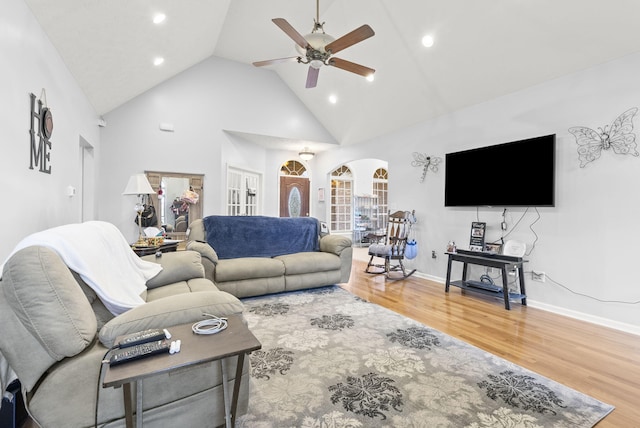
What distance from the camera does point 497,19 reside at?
10.3 ft

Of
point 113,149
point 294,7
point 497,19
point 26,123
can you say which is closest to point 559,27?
point 497,19

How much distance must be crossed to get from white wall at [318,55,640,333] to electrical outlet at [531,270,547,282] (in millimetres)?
52

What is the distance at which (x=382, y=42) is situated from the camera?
419 centimetres

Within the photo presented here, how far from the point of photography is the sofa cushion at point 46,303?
44.5 inches

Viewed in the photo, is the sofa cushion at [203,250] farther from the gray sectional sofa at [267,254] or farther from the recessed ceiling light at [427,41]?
the recessed ceiling light at [427,41]

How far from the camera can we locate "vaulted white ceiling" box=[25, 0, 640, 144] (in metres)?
2.76

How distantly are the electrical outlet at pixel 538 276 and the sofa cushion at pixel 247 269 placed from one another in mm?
3053

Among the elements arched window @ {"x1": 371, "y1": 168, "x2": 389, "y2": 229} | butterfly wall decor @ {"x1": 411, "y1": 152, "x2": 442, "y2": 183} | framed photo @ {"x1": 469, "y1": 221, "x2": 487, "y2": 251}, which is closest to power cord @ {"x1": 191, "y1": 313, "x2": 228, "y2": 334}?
framed photo @ {"x1": 469, "y1": 221, "x2": 487, "y2": 251}

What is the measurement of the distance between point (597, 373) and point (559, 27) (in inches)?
122

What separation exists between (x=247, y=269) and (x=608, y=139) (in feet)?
13.3

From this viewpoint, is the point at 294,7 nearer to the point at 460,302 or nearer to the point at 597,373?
the point at 460,302

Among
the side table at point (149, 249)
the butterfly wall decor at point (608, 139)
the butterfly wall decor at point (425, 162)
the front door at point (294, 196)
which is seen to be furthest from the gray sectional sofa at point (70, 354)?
the front door at point (294, 196)

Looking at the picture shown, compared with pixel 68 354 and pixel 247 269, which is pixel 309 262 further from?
pixel 68 354

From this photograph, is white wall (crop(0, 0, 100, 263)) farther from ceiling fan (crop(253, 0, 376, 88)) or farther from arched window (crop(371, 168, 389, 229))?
arched window (crop(371, 168, 389, 229))
